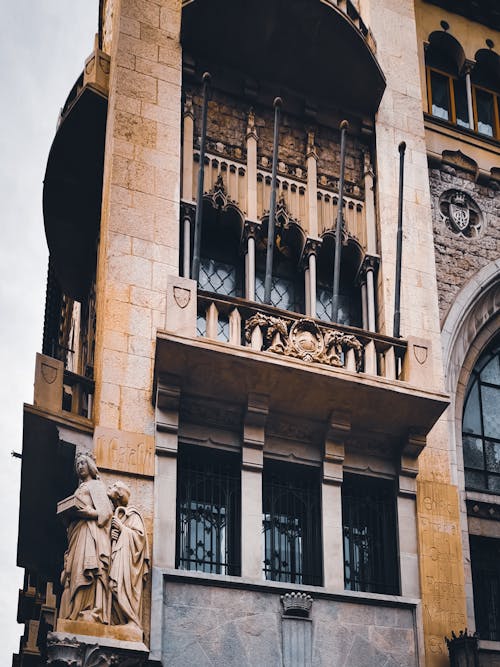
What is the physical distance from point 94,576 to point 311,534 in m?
3.89

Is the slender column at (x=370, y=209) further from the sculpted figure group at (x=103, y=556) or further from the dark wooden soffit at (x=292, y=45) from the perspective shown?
the sculpted figure group at (x=103, y=556)

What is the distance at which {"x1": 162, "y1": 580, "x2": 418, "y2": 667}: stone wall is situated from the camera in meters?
16.7

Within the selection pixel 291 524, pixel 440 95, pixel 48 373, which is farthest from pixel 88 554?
pixel 440 95

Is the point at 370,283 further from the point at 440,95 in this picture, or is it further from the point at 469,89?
the point at 469,89

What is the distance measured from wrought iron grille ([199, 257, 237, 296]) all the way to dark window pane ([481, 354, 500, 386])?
5.28 m

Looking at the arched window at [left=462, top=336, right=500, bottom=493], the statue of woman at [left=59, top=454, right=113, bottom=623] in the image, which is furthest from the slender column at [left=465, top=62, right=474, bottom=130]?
the statue of woman at [left=59, top=454, right=113, bottom=623]

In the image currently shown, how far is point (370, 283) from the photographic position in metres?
21.4

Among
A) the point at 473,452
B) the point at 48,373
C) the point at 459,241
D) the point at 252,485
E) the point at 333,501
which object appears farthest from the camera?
the point at 459,241

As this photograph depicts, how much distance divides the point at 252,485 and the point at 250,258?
416cm

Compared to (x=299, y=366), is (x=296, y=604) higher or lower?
lower

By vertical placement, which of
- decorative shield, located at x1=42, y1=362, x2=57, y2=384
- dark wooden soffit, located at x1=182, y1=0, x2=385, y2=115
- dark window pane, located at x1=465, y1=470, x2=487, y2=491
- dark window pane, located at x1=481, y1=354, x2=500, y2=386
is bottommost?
dark window pane, located at x1=465, y1=470, x2=487, y2=491

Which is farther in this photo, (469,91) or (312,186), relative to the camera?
(469,91)

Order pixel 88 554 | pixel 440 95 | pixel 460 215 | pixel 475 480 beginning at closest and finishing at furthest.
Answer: pixel 88 554, pixel 475 480, pixel 460 215, pixel 440 95

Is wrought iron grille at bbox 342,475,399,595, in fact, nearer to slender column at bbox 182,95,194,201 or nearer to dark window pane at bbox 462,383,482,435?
dark window pane at bbox 462,383,482,435
